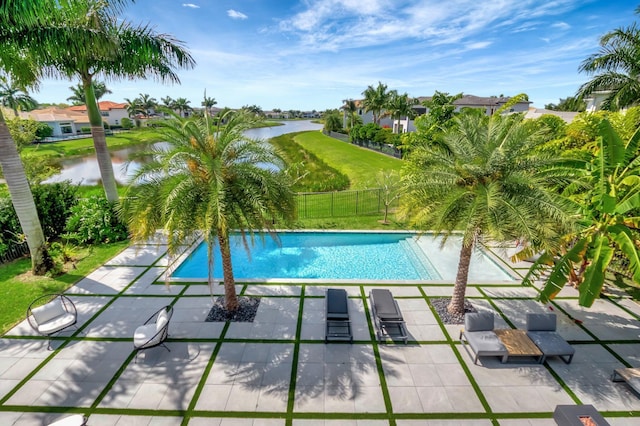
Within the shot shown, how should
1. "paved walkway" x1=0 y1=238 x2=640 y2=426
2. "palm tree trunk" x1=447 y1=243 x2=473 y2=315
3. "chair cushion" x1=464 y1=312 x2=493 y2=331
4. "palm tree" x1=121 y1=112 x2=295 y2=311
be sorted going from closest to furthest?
"paved walkway" x1=0 y1=238 x2=640 y2=426, "palm tree" x1=121 y1=112 x2=295 y2=311, "chair cushion" x1=464 y1=312 x2=493 y2=331, "palm tree trunk" x1=447 y1=243 x2=473 y2=315

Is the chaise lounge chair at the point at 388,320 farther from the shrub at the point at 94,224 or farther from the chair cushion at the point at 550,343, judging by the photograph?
the shrub at the point at 94,224

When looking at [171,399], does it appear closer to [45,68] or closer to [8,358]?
[8,358]

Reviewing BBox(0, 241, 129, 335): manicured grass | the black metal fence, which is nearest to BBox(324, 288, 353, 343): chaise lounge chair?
BBox(0, 241, 129, 335): manicured grass

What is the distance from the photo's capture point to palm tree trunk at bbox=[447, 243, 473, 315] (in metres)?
8.48

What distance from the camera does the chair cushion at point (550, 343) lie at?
7.19m

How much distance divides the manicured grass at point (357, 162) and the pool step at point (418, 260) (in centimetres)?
953

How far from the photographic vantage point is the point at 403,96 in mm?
48906

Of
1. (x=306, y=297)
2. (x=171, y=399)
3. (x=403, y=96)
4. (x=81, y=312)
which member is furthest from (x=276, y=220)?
(x=403, y=96)

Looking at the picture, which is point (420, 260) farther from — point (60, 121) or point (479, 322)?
point (60, 121)

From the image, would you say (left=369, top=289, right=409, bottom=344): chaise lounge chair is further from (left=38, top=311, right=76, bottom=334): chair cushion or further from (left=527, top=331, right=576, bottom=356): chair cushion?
(left=38, top=311, right=76, bottom=334): chair cushion

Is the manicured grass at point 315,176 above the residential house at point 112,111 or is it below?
below

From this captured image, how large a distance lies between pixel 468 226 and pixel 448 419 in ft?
13.2

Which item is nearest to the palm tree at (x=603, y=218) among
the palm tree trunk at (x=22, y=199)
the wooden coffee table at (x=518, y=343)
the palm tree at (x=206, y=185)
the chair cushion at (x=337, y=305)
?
the wooden coffee table at (x=518, y=343)

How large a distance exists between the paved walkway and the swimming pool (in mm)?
2575
